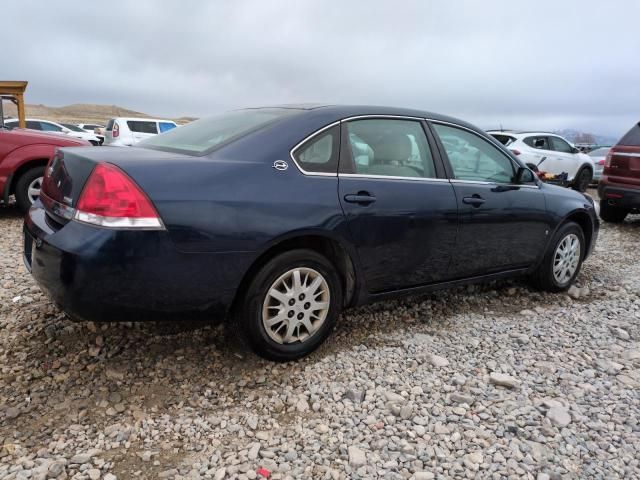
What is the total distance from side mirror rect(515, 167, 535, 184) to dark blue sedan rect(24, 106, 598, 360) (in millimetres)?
125

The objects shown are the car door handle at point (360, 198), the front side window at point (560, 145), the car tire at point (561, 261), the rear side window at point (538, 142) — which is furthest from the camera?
the front side window at point (560, 145)

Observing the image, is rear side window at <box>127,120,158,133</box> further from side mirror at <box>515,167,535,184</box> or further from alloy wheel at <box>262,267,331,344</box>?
alloy wheel at <box>262,267,331,344</box>

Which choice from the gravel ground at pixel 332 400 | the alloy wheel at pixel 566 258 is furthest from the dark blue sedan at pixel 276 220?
the alloy wheel at pixel 566 258

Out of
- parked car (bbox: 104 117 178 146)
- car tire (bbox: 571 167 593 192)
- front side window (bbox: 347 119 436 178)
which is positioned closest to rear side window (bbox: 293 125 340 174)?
front side window (bbox: 347 119 436 178)

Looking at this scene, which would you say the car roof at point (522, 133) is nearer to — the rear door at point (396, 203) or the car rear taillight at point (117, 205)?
the rear door at point (396, 203)

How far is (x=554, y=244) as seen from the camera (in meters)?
4.40

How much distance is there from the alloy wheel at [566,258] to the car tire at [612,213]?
14.2 ft

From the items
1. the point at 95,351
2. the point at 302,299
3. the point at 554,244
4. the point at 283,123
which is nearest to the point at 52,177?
the point at 95,351

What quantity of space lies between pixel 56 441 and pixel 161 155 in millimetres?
1454

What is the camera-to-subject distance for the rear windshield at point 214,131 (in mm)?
2947

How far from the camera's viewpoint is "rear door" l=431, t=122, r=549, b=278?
3.63m

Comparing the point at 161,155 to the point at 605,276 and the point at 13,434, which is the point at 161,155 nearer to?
the point at 13,434

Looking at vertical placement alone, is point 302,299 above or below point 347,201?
below

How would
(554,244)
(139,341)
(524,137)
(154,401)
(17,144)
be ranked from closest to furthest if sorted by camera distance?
1. (154,401)
2. (139,341)
3. (554,244)
4. (17,144)
5. (524,137)
